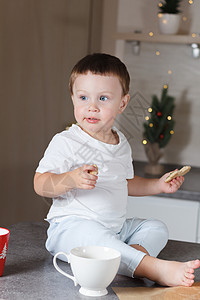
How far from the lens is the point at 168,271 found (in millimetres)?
961

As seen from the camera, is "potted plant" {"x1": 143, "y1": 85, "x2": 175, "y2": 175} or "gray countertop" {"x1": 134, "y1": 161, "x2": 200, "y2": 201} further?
"potted plant" {"x1": 143, "y1": 85, "x2": 175, "y2": 175}

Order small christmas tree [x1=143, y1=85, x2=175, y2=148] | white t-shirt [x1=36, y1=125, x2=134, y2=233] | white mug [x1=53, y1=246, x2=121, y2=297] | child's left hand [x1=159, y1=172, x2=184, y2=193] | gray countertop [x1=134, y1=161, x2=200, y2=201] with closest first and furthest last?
white mug [x1=53, y1=246, x2=121, y2=297]
white t-shirt [x1=36, y1=125, x2=134, y2=233]
child's left hand [x1=159, y1=172, x2=184, y2=193]
gray countertop [x1=134, y1=161, x2=200, y2=201]
small christmas tree [x1=143, y1=85, x2=175, y2=148]

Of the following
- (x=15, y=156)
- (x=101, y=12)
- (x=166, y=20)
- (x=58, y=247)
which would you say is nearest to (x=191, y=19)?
(x=166, y=20)

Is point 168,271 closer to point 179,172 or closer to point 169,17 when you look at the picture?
point 179,172

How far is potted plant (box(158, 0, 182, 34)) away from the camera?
2.50 metres

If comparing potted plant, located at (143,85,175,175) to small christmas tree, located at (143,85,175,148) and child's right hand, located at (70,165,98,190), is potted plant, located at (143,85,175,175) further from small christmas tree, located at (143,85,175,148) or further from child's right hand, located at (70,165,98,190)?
child's right hand, located at (70,165,98,190)

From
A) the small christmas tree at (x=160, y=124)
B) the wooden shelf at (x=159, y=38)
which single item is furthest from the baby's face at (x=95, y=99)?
the wooden shelf at (x=159, y=38)

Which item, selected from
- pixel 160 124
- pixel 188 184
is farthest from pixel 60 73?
pixel 188 184

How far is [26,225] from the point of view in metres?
1.34

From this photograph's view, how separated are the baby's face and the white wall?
155 centimetres

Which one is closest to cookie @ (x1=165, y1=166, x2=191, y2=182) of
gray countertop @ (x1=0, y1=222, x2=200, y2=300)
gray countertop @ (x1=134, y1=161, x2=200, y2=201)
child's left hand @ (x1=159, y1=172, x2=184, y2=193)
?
child's left hand @ (x1=159, y1=172, x2=184, y2=193)

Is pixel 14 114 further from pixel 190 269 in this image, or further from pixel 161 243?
pixel 190 269

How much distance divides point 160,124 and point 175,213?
499 mm

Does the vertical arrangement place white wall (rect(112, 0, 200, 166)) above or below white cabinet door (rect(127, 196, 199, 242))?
above
